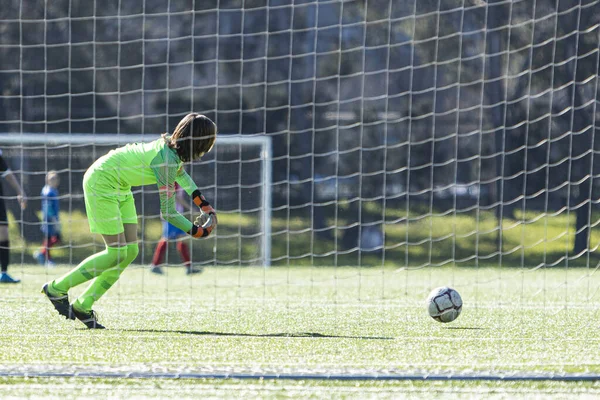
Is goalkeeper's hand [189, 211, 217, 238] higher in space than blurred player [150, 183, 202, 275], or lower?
lower

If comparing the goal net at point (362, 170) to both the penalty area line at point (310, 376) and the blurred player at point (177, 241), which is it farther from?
the blurred player at point (177, 241)

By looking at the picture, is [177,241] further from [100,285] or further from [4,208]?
[100,285]

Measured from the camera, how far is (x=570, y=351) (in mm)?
5523

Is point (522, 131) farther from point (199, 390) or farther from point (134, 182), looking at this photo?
point (199, 390)

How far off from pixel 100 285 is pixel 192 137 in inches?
46.1

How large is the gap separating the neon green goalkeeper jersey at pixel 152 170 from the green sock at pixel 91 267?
0.40 m

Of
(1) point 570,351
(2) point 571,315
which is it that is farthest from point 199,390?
(2) point 571,315

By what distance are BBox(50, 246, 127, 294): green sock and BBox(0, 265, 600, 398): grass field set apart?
0.91 feet

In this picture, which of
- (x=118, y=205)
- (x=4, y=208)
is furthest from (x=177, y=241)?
(x=118, y=205)

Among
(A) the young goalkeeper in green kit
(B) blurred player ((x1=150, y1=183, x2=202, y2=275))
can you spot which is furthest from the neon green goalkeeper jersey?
(B) blurred player ((x1=150, y1=183, x2=202, y2=275))

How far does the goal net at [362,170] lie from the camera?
7.20m

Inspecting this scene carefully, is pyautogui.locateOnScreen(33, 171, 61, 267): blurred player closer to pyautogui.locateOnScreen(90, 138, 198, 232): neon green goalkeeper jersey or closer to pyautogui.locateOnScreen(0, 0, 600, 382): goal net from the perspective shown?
pyautogui.locateOnScreen(0, 0, 600, 382): goal net

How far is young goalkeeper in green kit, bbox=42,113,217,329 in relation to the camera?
631 cm

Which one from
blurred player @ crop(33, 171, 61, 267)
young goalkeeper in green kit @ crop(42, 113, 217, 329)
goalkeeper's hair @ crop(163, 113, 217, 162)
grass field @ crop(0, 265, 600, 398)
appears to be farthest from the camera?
blurred player @ crop(33, 171, 61, 267)
